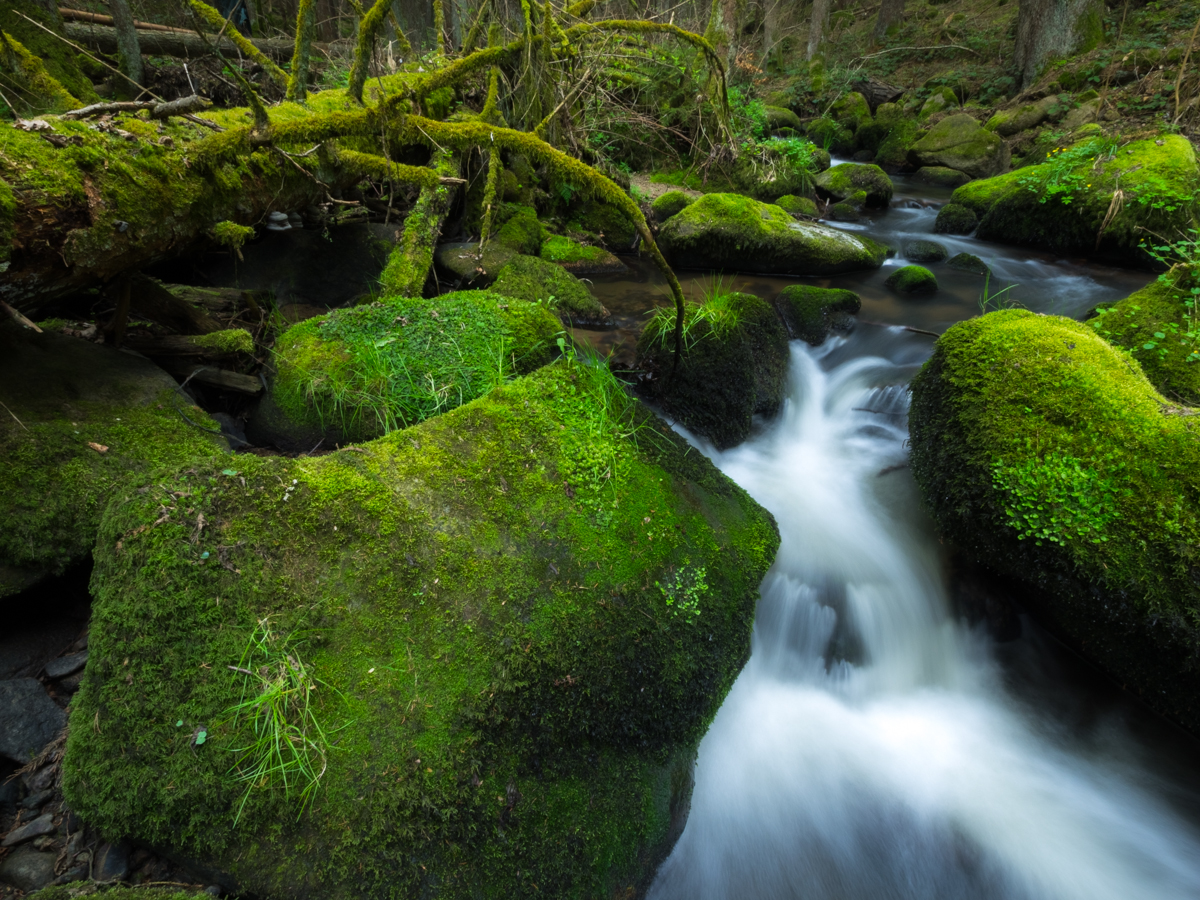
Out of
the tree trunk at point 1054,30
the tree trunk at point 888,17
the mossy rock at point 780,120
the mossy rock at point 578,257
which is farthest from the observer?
the tree trunk at point 888,17

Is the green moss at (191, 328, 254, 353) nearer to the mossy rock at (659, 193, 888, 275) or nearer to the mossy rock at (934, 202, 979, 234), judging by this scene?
the mossy rock at (659, 193, 888, 275)

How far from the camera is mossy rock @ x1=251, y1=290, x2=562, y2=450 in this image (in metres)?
3.42

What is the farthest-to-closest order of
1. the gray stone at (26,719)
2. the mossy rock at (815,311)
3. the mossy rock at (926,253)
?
the mossy rock at (926,253)
the mossy rock at (815,311)
the gray stone at (26,719)

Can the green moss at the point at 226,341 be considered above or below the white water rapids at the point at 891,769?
above

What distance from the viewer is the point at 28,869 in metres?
1.81

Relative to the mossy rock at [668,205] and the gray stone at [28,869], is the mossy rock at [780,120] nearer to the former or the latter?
the mossy rock at [668,205]

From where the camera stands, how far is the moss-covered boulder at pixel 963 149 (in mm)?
11828

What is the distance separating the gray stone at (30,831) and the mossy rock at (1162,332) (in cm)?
613

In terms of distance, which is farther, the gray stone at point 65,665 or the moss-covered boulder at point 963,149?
the moss-covered boulder at point 963,149

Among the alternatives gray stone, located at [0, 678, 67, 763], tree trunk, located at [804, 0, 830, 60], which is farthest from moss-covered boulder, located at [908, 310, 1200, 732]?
tree trunk, located at [804, 0, 830, 60]

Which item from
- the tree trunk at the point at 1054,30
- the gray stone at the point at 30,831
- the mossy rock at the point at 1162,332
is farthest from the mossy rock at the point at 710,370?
the tree trunk at the point at 1054,30

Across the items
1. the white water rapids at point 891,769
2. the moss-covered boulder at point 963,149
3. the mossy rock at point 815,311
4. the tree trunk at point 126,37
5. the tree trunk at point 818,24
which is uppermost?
the tree trunk at point 818,24

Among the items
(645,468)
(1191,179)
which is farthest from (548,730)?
(1191,179)

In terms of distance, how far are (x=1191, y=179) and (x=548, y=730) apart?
8.98m
